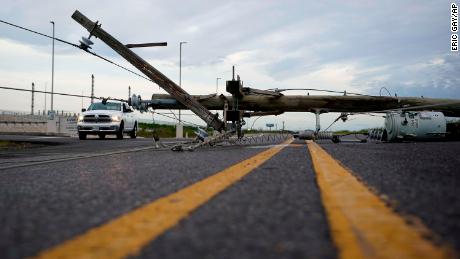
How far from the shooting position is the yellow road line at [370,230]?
132 cm

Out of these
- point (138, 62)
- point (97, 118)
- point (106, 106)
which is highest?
point (138, 62)

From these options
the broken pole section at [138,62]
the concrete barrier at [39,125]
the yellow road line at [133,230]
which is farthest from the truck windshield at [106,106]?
the yellow road line at [133,230]

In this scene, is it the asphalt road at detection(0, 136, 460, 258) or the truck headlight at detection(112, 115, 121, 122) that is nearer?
the asphalt road at detection(0, 136, 460, 258)

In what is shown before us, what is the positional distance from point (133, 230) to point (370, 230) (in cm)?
96

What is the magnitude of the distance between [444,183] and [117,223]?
248cm

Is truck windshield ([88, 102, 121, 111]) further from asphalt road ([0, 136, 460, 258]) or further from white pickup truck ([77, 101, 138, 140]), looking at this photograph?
asphalt road ([0, 136, 460, 258])

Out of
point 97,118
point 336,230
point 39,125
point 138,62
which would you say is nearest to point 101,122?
point 97,118

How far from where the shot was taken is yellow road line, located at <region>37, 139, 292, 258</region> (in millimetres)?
1390

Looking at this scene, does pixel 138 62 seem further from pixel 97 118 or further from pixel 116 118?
pixel 97 118

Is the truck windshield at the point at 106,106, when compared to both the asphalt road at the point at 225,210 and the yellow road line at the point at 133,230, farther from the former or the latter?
the yellow road line at the point at 133,230

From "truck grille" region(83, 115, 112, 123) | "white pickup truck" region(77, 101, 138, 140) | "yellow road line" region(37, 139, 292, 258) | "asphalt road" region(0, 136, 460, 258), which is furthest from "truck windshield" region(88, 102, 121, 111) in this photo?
"yellow road line" region(37, 139, 292, 258)

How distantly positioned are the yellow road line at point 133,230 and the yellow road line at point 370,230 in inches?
27.9

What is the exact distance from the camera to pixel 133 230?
168 cm

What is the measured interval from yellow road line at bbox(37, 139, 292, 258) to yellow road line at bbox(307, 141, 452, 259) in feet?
2.32
